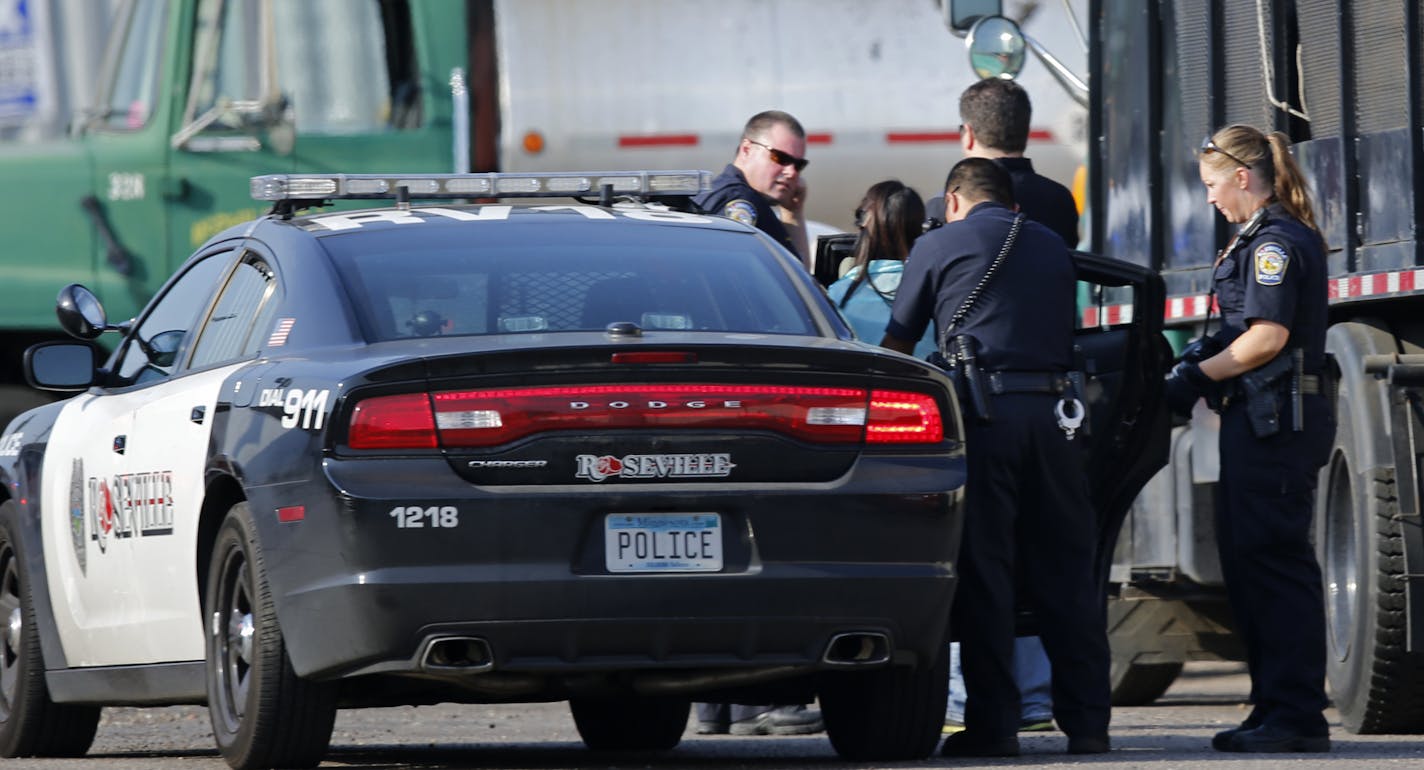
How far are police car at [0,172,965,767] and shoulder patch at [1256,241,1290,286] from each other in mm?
1204

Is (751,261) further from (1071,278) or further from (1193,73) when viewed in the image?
(1193,73)

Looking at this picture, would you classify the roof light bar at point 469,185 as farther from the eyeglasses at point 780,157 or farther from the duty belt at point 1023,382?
the eyeglasses at point 780,157

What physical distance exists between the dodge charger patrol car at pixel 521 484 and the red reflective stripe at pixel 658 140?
6.71m

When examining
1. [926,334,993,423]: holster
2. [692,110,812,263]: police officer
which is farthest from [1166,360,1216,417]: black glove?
[692,110,812,263]: police officer

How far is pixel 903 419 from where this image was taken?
6.55 metres

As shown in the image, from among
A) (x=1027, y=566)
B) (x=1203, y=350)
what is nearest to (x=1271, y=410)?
(x=1203, y=350)

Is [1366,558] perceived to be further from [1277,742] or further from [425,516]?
[425,516]

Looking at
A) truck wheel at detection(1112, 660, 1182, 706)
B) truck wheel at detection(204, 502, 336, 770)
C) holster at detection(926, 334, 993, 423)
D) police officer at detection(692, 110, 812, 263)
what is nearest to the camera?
truck wheel at detection(204, 502, 336, 770)

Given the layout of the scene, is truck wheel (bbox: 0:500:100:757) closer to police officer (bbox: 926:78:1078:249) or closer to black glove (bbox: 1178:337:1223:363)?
police officer (bbox: 926:78:1078:249)

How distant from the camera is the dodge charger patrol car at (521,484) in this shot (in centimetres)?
622

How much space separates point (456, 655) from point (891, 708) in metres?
1.19

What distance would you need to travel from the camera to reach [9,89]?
1492cm

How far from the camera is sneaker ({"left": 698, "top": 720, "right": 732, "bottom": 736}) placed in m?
9.27

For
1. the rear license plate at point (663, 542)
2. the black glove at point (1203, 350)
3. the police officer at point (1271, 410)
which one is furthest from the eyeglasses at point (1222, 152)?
the rear license plate at point (663, 542)
